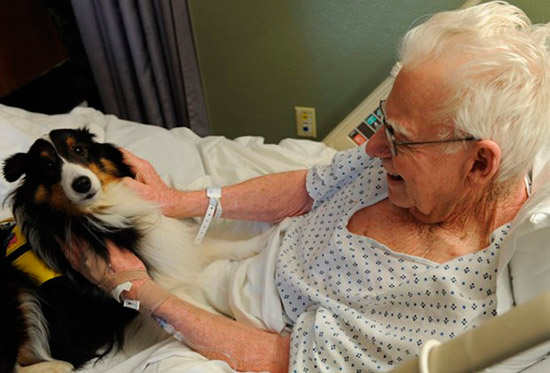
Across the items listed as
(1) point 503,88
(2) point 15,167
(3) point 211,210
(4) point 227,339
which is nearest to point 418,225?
(1) point 503,88

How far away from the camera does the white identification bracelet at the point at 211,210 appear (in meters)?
1.56

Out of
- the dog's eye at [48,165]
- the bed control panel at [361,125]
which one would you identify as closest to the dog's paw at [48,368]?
the dog's eye at [48,165]

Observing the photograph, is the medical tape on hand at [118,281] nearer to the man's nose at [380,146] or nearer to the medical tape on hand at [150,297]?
the medical tape on hand at [150,297]

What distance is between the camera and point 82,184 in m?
1.37

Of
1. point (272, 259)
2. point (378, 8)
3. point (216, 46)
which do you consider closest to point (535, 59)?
point (272, 259)

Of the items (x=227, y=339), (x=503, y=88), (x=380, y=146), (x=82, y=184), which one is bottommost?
(x=227, y=339)

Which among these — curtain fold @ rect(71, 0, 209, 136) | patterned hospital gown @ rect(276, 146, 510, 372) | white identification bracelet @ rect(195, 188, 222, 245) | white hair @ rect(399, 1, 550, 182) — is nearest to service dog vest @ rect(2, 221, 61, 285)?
white identification bracelet @ rect(195, 188, 222, 245)

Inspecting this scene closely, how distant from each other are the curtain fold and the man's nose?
1.40m

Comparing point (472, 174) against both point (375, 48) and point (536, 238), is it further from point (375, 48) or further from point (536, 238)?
point (375, 48)

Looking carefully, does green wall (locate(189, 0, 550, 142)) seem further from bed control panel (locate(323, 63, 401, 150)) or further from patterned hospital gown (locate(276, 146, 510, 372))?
patterned hospital gown (locate(276, 146, 510, 372))

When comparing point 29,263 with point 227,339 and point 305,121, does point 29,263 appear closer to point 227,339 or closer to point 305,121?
point 227,339

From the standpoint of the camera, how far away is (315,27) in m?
2.40

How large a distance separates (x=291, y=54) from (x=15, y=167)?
1.46 metres

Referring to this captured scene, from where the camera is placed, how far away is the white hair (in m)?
0.99
